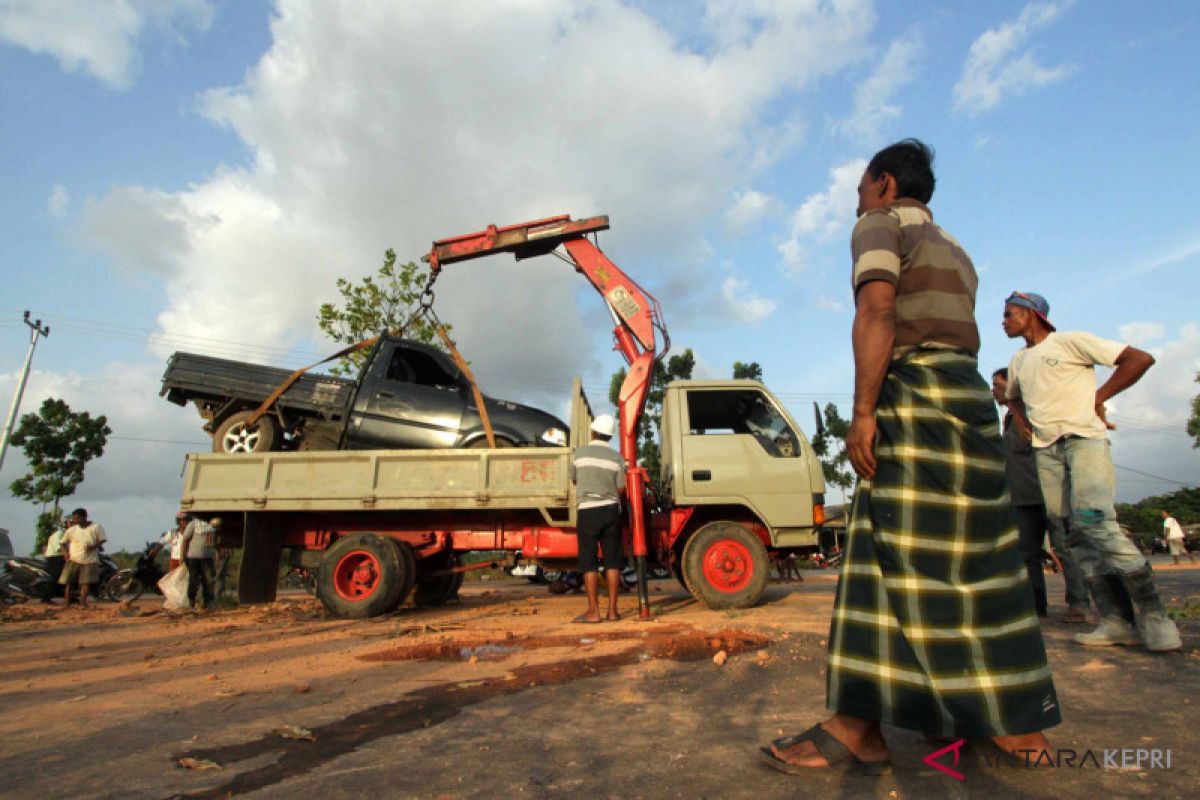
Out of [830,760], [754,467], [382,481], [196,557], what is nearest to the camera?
[830,760]

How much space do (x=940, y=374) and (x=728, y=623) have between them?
3.73m

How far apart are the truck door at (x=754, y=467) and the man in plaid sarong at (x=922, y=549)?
14.5 feet

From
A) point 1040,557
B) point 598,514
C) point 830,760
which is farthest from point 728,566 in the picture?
point 830,760

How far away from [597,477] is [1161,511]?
139 feet

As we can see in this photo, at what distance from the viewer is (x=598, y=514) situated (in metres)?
5.76

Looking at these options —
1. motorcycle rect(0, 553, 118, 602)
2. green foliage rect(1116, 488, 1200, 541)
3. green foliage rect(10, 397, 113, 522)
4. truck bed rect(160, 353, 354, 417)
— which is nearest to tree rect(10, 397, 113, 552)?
green foliage rect(10, 397, 113, 522)

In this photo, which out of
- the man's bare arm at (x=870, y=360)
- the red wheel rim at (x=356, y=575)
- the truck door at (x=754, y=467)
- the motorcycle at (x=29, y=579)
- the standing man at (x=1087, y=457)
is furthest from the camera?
the motorcycle at (x=29, y=579)

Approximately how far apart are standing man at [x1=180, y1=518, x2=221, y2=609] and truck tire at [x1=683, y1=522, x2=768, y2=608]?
681cm

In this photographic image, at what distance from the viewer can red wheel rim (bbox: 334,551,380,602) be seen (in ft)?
21.7

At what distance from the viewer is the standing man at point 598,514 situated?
5.75 metres

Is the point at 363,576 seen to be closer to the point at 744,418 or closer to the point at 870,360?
the point at 744,418

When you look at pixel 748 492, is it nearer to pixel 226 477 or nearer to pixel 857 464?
pixel 857 464

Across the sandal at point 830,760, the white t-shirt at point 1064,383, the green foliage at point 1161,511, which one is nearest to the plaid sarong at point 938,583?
the sandal at point 830,760

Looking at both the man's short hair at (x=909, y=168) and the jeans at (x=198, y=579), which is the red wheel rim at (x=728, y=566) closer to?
the man's short hair at (x=909, y=168)
